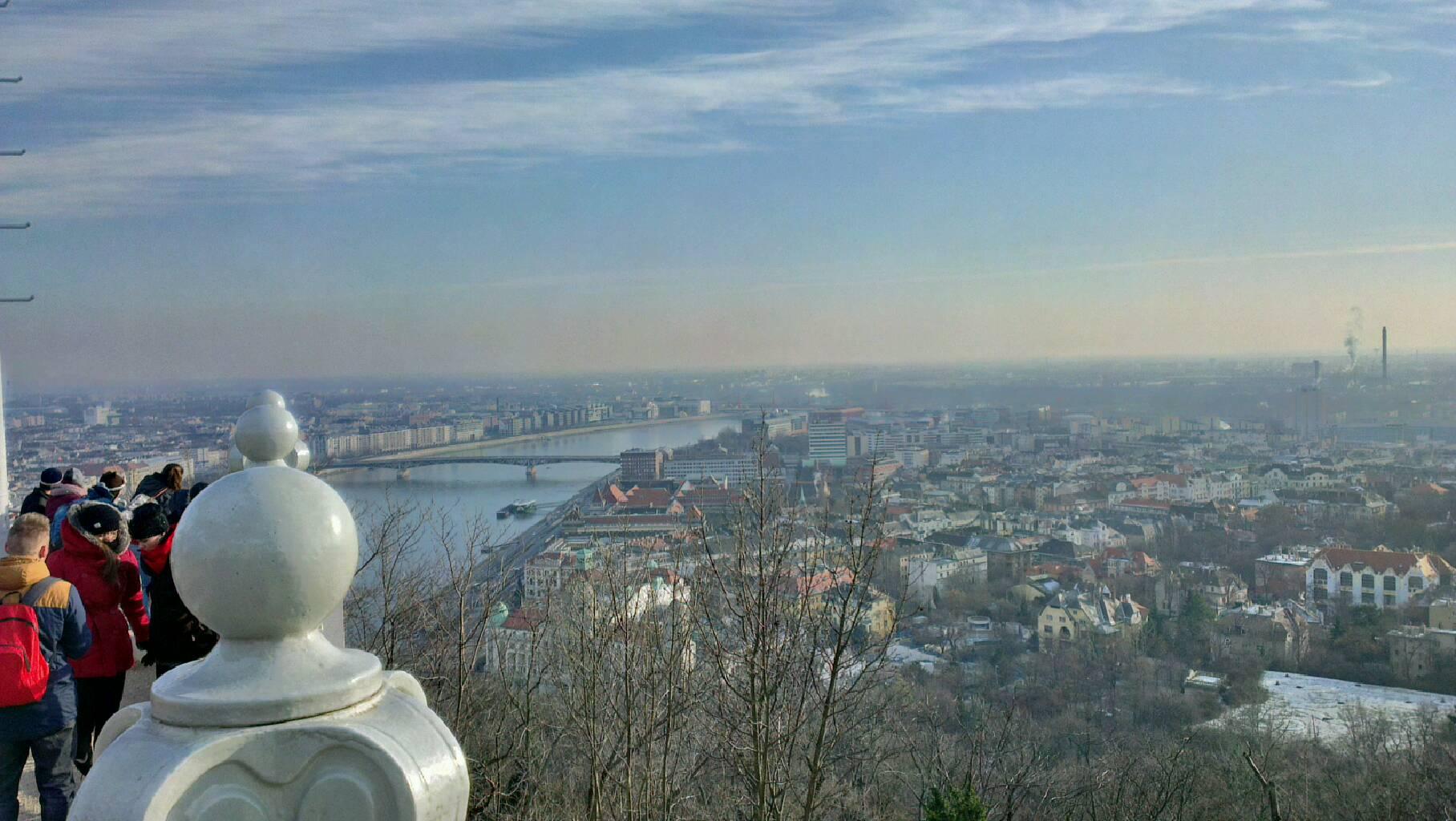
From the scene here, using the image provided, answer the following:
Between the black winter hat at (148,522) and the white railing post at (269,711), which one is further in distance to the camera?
the black winter hat at (148,522)

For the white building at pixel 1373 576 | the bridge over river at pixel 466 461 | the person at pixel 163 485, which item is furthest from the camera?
the white building at pixel 1373 576

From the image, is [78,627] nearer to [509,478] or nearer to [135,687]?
[135,687]

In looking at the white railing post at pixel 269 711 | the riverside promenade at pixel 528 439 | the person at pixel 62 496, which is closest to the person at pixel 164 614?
the person at pixel 62 496

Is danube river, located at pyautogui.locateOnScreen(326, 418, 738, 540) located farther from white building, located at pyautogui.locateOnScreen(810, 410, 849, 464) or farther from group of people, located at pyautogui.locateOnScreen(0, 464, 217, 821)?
group of people, located at pyautogui.locateOnScreen(0, 464, 217, 821)

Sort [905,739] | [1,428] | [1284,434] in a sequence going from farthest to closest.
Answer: [1284,434]
[905,739]
[1,428]

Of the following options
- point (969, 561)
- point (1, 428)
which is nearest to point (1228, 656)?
point (969, 561)

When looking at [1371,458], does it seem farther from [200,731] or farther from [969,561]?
[200,731]

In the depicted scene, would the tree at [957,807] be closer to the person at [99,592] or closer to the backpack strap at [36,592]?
the person at [99,592]
